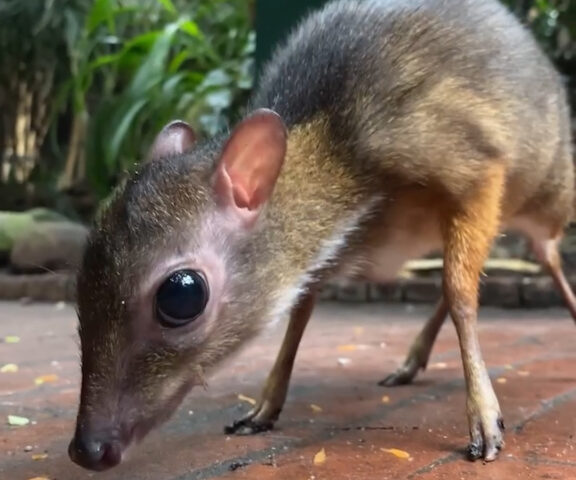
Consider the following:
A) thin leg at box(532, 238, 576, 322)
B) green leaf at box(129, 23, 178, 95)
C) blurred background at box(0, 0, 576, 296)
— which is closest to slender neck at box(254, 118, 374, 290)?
thin leg at box(532, 238, 576, 322)

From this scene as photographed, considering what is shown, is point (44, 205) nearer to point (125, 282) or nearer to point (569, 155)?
point (569, 155)

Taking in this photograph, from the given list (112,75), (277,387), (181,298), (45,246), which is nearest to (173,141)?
(181,298)

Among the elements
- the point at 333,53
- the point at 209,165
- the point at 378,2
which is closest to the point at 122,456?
the point at 209,165

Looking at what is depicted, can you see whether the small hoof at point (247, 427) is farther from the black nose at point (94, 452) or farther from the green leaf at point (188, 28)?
the green leaf at point (188, 28)

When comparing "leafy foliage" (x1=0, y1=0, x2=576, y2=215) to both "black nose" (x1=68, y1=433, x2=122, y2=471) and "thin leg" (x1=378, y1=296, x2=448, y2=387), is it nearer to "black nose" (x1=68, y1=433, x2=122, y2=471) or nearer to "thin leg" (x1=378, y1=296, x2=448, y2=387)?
"thin leg" (x1=378, y1=296, x2=448, y2=387)

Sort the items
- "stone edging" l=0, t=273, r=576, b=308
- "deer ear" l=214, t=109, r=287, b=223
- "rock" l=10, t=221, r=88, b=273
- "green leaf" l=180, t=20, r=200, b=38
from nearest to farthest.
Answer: "deer ear" l=214, t=109, r=287, b=223 < "stone edging" l=0, t=273, r=576, b=308 < "green leaf" l=180, t=20, r=200, b=38 < "rock" l=10, t=221, r=88, b=273

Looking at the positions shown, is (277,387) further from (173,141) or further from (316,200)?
(173,141)
